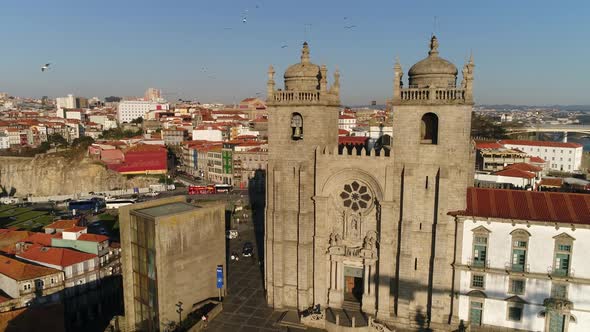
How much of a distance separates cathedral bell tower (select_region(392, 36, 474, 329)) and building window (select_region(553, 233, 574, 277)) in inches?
260

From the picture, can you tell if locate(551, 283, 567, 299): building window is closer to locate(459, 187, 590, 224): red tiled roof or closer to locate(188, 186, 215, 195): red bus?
locate(459, 187, 590, 224): red tiled roof

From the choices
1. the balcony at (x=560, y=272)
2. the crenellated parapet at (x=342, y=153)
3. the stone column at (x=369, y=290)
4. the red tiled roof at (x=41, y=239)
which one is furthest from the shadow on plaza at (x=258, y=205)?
the balcony at (x=560, y=272)

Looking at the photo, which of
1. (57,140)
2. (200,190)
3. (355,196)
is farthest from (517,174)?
(57,140)

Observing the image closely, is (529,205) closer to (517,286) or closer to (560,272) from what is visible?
(560,272)

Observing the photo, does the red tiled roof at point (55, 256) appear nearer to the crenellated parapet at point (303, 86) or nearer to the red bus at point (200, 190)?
the crenellated parapet at point (303, 86)

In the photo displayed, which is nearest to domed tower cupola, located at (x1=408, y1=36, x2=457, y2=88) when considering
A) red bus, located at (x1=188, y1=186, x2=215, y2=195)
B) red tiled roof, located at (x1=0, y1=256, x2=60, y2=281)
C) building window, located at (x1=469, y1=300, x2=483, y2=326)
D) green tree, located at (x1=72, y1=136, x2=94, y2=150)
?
building window, located at (x1=469, y1=300, x2=483, y2=326)

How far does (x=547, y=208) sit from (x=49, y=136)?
168 metres

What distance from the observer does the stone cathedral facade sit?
32312mm

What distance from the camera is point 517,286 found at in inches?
1241

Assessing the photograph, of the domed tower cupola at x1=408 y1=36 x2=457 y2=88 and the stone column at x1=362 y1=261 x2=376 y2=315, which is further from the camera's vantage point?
the stone column at x1=362 y1=261 x2=376 y2=315

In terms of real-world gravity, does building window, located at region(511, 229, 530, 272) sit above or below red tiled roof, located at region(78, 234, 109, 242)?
above

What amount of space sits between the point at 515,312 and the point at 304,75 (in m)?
23.6

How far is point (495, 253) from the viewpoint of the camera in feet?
104

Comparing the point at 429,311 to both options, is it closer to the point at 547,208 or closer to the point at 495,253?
the point at 495,253
